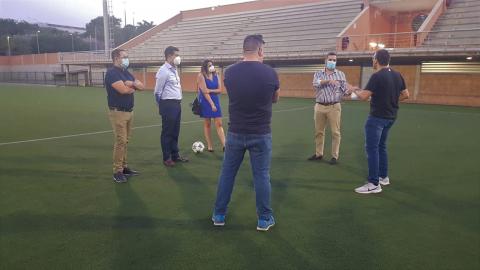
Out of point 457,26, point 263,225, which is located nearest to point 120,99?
point 263,225

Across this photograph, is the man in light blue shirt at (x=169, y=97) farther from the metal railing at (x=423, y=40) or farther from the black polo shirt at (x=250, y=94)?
→ the metal railing at (x=423, y=40)

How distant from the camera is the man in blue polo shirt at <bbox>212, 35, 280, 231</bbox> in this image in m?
3.48

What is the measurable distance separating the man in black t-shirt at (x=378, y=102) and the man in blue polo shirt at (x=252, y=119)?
173cm

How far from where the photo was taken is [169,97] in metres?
6.15

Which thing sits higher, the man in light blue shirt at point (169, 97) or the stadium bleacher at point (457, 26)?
the stadium bleacher at point (457, 26)

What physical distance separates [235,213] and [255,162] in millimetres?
863

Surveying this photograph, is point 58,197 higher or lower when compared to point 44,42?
lower

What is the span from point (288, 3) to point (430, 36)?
15789 mm

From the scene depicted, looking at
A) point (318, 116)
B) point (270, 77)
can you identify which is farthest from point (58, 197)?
point (318, 116)

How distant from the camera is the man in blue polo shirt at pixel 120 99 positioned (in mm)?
5172

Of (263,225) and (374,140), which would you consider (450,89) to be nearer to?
(374,140)

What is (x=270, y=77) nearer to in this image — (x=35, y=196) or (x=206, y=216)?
(x=206, y=216)

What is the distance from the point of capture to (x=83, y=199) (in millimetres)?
4672

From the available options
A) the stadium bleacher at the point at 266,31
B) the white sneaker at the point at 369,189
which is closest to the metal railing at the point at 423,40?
the stadium bleacher at the point at 266,31
